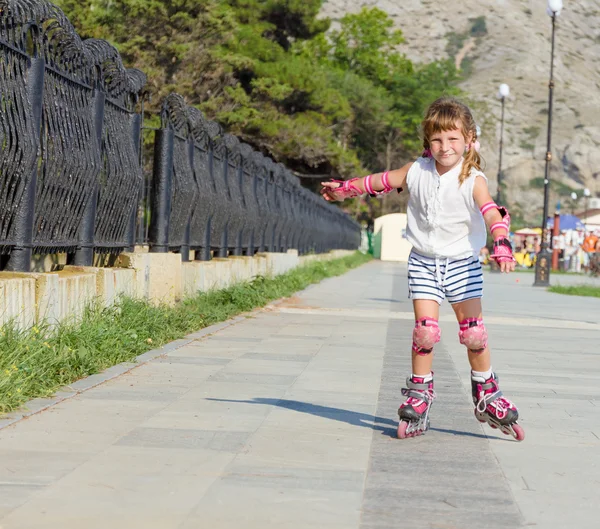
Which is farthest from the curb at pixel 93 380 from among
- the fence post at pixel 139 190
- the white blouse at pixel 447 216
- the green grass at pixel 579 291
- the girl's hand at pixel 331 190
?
the green grass at pixel 579 291

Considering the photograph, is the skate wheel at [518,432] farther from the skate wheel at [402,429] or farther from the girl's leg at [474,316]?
the skate wheel at [402,429]

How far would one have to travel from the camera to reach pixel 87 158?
31.2ft

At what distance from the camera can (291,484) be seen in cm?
465

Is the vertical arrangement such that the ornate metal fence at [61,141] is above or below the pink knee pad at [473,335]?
above

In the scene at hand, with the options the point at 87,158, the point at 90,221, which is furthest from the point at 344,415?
the point at 90,221

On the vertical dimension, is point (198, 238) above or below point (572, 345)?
above

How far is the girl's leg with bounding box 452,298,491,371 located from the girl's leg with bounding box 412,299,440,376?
0.12 m

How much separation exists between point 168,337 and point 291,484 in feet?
17.6

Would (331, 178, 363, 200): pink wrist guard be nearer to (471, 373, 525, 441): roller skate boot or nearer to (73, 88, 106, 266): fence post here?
(471, 373, 525, 441): roller skate boot

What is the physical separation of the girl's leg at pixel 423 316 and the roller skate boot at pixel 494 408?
10.5 inches

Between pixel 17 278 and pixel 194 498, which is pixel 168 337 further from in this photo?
pixel 194 498

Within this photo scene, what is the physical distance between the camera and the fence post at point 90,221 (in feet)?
32.1

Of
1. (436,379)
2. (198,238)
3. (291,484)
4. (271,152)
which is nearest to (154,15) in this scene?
(271,152)

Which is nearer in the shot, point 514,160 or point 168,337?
point 168,337
